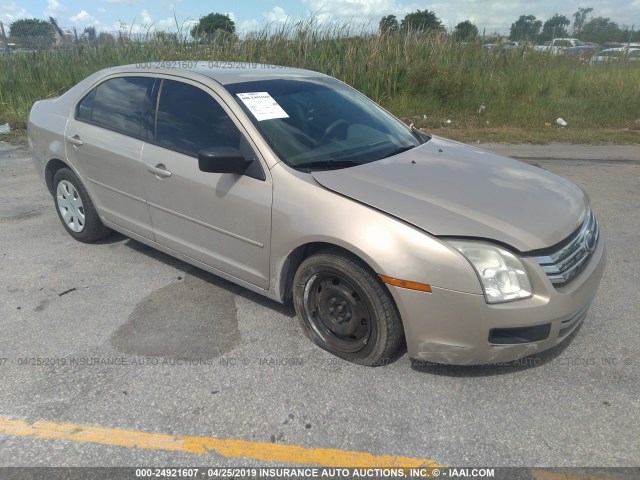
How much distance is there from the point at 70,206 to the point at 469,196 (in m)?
3.66

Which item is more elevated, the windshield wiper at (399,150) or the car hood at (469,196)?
the windshield wiper at (399,150)

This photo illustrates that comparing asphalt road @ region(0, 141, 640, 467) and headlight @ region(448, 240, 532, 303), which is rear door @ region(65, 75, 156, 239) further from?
headlight @ region(448, 240, 532, 303)

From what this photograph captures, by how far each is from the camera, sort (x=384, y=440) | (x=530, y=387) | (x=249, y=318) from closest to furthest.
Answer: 1. (x=384, y=440)
2. (x=530, y=387)
3. (x=249, y=318)

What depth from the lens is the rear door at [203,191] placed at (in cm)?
314

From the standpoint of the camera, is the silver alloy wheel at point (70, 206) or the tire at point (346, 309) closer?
the tire at point (346, 309)

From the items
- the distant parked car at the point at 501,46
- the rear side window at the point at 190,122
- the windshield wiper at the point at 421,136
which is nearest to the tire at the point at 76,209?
the rear side window at the point at 190,122

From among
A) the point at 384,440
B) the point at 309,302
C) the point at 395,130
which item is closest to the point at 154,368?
the point at 309,302

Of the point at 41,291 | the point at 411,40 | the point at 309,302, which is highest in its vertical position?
the point at 411,40

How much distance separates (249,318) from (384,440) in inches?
55.1

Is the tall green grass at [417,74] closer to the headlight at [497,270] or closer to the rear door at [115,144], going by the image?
the rear door at [115,144]

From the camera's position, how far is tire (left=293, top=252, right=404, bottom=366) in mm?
2705

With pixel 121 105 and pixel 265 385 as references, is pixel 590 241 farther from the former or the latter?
pixel 121 105

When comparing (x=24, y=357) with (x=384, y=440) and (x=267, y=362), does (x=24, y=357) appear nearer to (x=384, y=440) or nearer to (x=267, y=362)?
(x=267, y=362)

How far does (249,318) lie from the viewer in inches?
137
